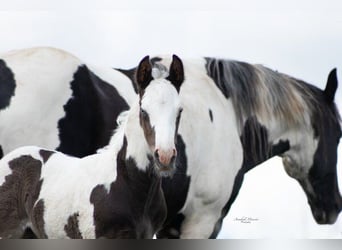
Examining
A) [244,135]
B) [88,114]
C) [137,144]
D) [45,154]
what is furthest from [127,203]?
[244,135]

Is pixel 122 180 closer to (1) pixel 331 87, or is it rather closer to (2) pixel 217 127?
(2) pixel 217 127

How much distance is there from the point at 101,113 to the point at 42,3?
47cm

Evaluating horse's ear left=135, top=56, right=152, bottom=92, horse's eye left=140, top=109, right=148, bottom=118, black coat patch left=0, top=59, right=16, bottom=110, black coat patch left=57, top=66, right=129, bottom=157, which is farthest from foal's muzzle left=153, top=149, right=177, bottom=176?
black coat patch left=0, top=59, right=16, bottom=110

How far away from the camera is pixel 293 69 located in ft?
9.10

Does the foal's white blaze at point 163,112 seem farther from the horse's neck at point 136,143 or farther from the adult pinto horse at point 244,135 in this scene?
the adult pinto horse at point 244,135

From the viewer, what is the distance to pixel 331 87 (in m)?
2.78

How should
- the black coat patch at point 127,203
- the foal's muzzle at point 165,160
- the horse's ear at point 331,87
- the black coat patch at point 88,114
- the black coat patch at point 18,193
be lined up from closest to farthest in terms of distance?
1. the foal's muzzle at point 165,160
2. the black coat patch at point 127,203
3. the black coat patch at point 18,193
4. the black coat patch at point 88,114
5. the horse's ear at point 331,87

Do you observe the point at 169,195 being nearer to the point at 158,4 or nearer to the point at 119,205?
the point at 119,205

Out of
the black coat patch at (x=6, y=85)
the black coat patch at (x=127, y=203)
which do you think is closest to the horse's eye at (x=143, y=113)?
the black coat patch at (x=127, y=203)

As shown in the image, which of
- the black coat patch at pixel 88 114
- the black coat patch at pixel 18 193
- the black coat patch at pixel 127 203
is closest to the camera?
the black coat patch at pixel 127 203

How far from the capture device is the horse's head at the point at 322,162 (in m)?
2.79

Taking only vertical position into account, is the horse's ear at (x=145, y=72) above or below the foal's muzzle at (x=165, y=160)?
above

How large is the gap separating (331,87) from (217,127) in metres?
0.47

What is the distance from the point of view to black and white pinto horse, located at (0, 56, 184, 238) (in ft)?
7.41
